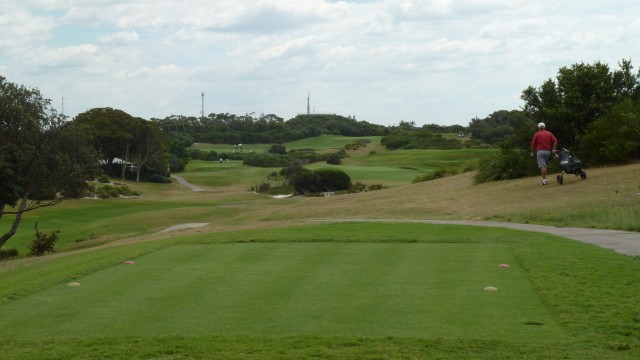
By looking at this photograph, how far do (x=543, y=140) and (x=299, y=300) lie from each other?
60.0ft

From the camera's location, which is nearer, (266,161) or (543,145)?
(543,145)

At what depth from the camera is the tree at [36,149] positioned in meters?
37.6

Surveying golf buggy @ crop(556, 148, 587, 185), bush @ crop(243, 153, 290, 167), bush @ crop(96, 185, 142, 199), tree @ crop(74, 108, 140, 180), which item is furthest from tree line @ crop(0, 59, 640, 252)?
bush @ crop(243, 153, 290, 167)

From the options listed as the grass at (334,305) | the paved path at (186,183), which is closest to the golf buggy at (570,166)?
the grass at (334,305)

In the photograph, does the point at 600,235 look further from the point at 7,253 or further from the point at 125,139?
the point at 125,139

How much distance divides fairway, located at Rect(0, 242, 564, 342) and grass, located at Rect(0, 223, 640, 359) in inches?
1.0

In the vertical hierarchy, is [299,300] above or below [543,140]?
below

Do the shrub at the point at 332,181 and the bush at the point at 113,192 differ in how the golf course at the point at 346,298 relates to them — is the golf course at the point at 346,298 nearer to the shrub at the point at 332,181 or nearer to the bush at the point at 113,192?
the shrub at the point at 332,181

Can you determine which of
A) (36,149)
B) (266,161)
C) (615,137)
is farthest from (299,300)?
(266,161)

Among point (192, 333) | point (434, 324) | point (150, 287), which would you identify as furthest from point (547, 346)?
point (150, 287)

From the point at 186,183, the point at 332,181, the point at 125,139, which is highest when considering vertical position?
the point at 125,139

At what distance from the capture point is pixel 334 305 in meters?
9.91

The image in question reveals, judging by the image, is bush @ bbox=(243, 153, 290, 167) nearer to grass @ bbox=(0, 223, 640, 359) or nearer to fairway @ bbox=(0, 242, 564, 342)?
grass @ bbox=(0, 223, 640, 359)

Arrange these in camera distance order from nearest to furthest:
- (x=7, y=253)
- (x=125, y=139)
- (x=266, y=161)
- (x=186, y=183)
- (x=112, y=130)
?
(x=7, y=253) < (x=112, y=130) < (x=125, y=139) < (x=186, y=183) < (x=266, y=161)
